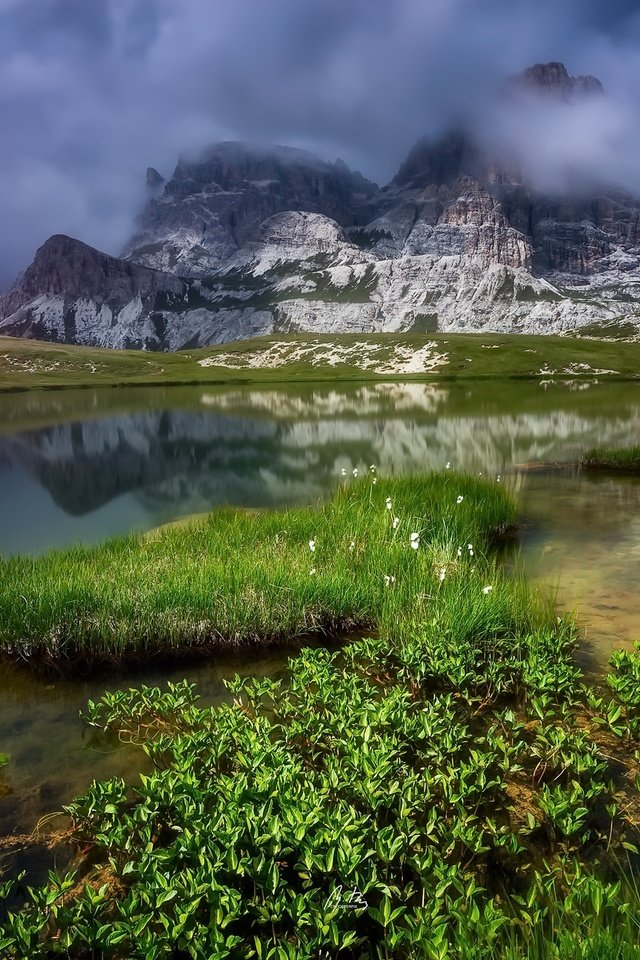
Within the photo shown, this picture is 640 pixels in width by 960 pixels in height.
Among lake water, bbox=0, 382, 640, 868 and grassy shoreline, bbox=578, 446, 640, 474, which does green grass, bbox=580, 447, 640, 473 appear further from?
lake water, bbox=0, 382, 640, 868

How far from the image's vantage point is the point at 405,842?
506 cm

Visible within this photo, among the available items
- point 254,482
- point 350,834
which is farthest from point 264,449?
point 350,834

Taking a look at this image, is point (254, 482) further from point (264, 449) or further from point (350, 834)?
point (350, 834)

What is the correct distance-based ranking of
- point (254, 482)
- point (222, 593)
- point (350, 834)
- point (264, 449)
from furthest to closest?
point (264, 449)
point (254, 482)
point (222, 593)
point (350, 834)

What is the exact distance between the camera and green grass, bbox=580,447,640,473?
29380 millimetres

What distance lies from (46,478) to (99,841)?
1446 inches

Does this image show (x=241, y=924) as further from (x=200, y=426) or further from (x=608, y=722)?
(x=200, y=426)

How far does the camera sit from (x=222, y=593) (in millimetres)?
10570

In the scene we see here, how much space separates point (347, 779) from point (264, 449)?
41311 millimetres

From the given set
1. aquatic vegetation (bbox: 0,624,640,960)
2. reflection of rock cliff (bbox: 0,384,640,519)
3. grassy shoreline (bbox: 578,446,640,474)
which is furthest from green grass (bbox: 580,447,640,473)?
aquatic vegetation (bbox: 0,624,640,960)

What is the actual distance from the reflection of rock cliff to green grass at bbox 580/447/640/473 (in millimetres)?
4588

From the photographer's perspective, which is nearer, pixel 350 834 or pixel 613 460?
pixel 350 834

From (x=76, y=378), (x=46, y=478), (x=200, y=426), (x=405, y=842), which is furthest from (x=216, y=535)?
(x=76, y=378)

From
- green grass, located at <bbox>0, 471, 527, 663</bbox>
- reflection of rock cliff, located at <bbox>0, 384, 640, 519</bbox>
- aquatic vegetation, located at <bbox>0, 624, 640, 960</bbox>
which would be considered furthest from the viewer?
reflection of rock cliff, located at <bbox>0, 384, 640, 519</bbox>
